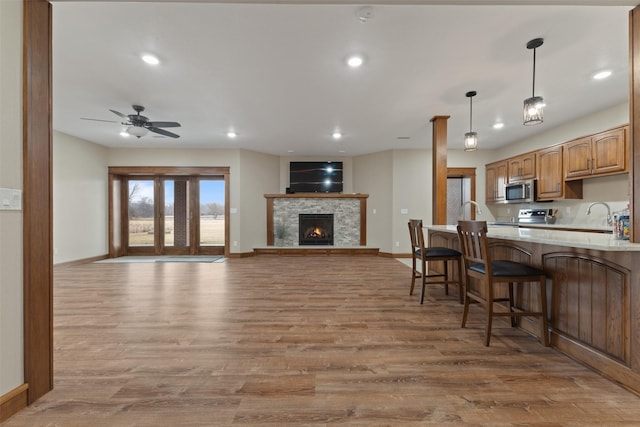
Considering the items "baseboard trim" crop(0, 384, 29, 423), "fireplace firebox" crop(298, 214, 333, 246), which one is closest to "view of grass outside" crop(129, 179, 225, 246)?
"fireplace firebox" crop(298, 214, 333, 246)

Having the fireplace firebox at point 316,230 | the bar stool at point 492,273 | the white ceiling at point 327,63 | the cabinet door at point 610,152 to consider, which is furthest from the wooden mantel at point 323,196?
the bar stool at point 492,273

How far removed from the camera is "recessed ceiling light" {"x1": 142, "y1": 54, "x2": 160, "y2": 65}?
264 centimetres

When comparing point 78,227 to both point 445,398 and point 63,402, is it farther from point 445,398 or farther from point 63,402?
point 445,398

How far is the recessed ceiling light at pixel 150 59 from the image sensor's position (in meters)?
2.64

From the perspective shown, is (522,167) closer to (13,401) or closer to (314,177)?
(314,177)

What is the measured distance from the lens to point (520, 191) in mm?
5445

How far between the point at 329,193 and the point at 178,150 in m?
3.77

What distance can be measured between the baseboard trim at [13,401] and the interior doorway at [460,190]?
7.29m

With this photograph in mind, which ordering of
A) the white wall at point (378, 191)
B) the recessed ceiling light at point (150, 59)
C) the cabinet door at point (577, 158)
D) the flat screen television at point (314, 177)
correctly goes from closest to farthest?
the recessed ceiling light at point (150, 59) < the cabinet door at point (577, 158) < the white wall at point (378, 191) < the flat screen television at point (314, 177)

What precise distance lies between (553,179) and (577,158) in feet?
1.66

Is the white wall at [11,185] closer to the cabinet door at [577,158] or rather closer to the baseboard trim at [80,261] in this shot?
the baseboard trim at [80,261]

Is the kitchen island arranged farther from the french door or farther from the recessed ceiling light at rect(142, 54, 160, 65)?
the french door

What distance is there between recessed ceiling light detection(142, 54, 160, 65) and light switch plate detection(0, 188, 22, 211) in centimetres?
183

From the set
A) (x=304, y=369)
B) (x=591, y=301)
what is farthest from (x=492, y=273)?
(x=304, y=369)
